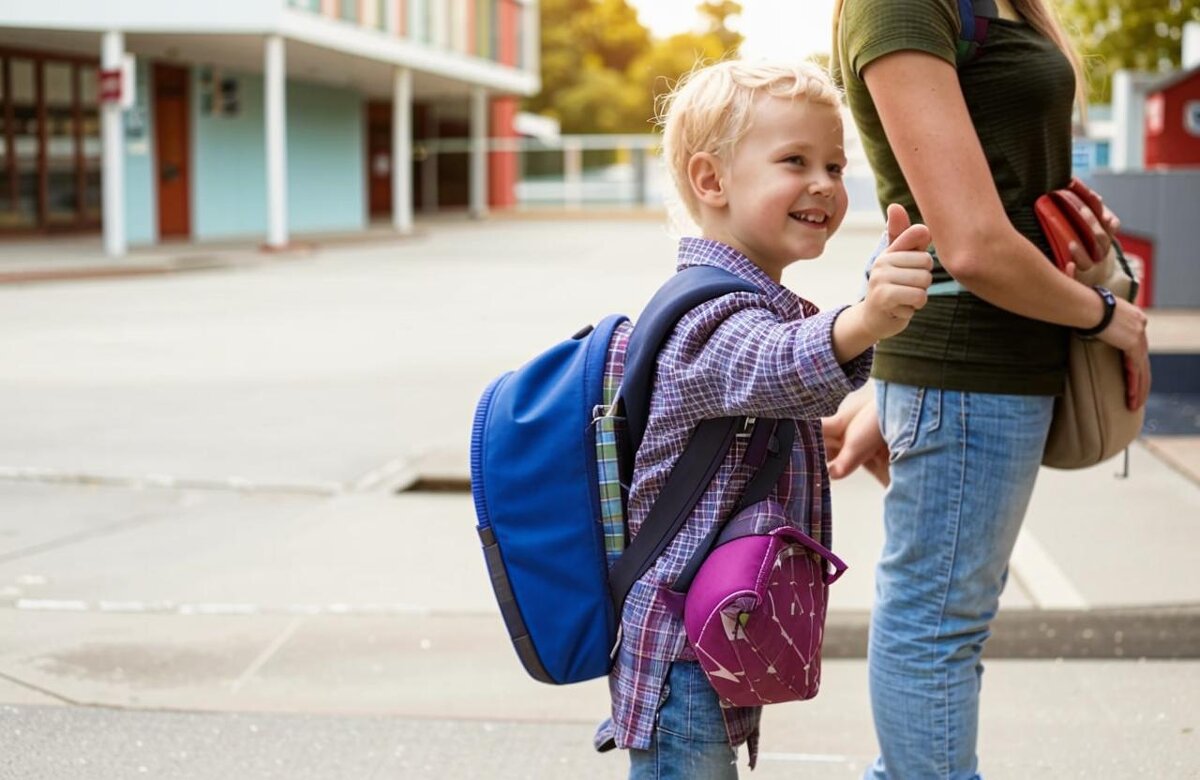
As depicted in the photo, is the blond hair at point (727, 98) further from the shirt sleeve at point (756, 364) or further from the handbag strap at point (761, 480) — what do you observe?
the handbag strap at point (761, 480)

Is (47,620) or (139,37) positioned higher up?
(139,37)

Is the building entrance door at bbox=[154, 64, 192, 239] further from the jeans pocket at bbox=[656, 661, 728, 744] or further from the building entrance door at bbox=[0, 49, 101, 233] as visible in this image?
the jeans pocket at bbox=[656, 661, 728, 744]

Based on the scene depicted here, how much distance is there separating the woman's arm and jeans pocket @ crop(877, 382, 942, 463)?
0.23m

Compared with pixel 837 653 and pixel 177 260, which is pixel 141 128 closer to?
pixel 177 260

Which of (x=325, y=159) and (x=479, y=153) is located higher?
(x=479, y=153)

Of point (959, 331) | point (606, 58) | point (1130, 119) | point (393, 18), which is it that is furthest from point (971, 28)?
point (606, 58)

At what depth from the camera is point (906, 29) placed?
2180 mm

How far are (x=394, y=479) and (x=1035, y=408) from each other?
4.46m

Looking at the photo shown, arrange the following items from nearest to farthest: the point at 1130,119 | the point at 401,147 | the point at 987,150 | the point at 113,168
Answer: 1. the point at 987,150
2. the point at 1130,119
3. the point at 113,168
4. the point at 401,147

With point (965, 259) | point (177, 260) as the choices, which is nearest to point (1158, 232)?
point (965, 259)

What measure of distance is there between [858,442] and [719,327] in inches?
28.7

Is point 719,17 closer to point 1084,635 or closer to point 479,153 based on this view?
point 479,153

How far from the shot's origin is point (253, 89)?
29.9 m

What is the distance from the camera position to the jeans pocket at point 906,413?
2412 mm
